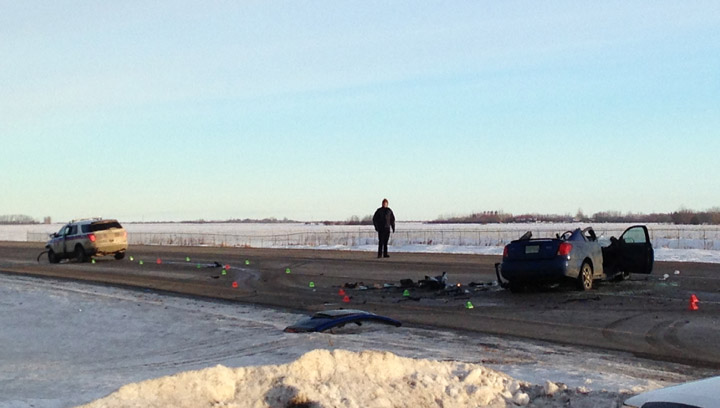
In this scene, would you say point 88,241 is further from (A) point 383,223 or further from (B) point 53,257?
(A) point 383,223

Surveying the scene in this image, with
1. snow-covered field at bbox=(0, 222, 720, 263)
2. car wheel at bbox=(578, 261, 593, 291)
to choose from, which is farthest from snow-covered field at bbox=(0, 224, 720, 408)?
snow-covered field at bbox=(0, 222, 720, 263)

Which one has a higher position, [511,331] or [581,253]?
[581,253]

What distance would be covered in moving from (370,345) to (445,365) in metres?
2.72

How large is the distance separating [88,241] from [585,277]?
22.9 m

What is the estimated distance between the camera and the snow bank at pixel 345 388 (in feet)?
18.0

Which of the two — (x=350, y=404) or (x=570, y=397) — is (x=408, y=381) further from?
(x=570, y=397)

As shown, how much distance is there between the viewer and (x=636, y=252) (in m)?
16.7

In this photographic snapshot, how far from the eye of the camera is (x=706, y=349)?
951 centimetres

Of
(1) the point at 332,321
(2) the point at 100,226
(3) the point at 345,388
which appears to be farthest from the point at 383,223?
(3) the point at 345,388

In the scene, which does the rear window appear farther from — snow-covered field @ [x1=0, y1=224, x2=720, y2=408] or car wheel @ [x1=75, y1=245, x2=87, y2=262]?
snow-covered field @ [x1=0, y1=224, x2=720, y2=408]

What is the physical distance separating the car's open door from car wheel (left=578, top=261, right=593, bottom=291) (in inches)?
49.1

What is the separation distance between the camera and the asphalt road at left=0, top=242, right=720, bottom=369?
10781 mm

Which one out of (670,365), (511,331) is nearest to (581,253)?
(511,331)

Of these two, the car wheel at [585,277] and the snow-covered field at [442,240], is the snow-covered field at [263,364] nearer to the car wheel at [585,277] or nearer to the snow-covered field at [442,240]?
the car wheel at [585,277]
